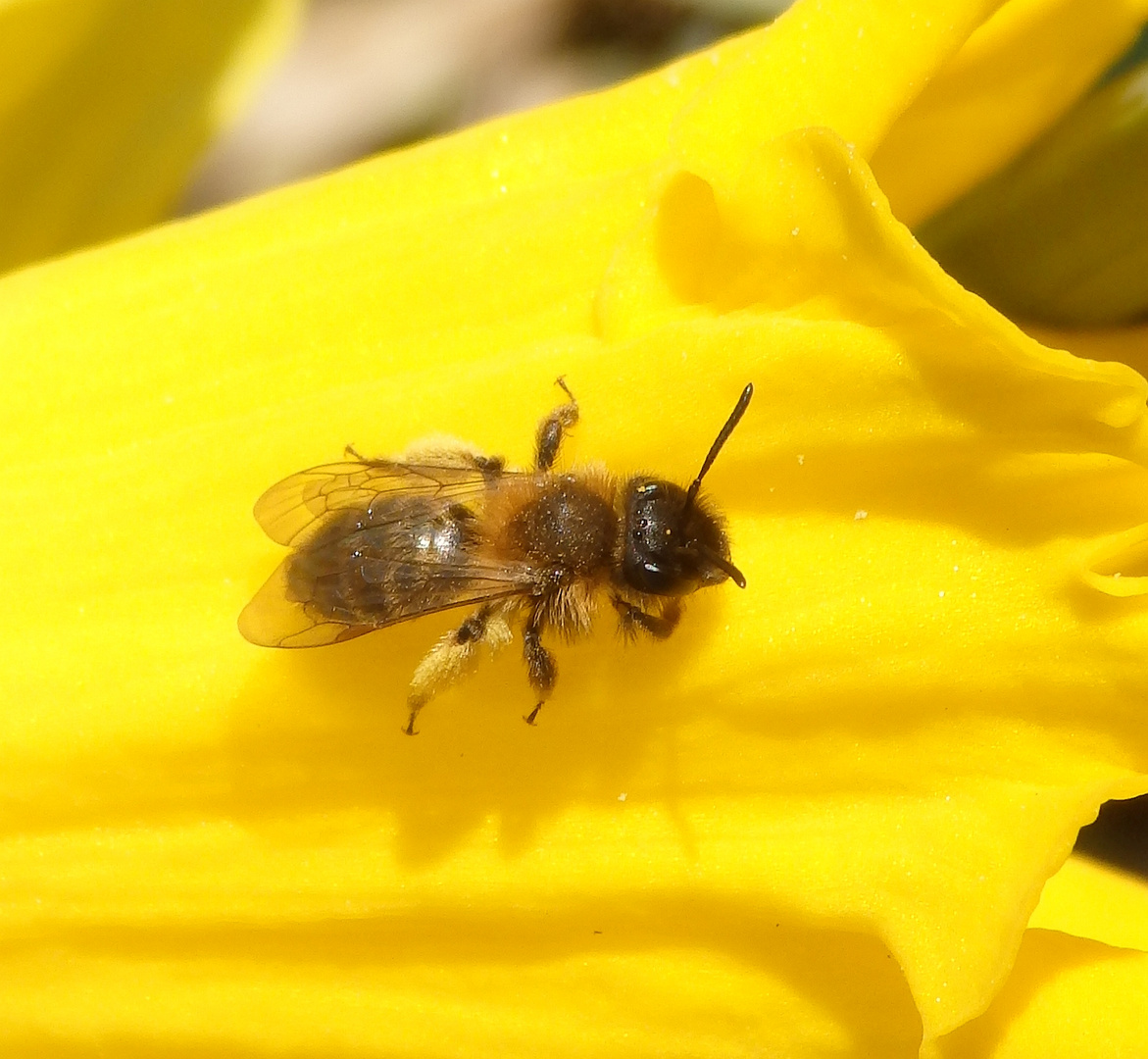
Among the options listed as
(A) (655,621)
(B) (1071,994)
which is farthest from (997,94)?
(B) (1071,994)

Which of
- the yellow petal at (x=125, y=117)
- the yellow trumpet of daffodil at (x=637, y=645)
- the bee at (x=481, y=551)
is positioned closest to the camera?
the yellow trumpet of daffodil at (x=637, y=645)

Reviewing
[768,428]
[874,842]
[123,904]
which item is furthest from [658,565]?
[123,904]

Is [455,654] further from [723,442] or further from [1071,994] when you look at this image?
[1071,994]

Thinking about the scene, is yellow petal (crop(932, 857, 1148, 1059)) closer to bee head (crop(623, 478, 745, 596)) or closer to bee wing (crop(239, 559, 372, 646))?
bee head (crop(623, 478, 745, 596))

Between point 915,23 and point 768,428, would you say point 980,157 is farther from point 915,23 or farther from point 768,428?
point 768,428

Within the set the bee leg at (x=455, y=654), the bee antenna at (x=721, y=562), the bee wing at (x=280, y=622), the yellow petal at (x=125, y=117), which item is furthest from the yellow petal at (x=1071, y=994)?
the yellow petal at (x=125, y=117)

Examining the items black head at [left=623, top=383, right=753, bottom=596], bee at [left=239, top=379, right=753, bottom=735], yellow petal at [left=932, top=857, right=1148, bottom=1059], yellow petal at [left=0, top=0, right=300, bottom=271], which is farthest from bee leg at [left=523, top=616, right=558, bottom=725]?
yellow petal at [left=0, top=0, right=300, bottom=271]

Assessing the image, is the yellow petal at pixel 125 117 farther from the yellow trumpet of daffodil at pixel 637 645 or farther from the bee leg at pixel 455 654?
the bee leg at pixel 455 654
